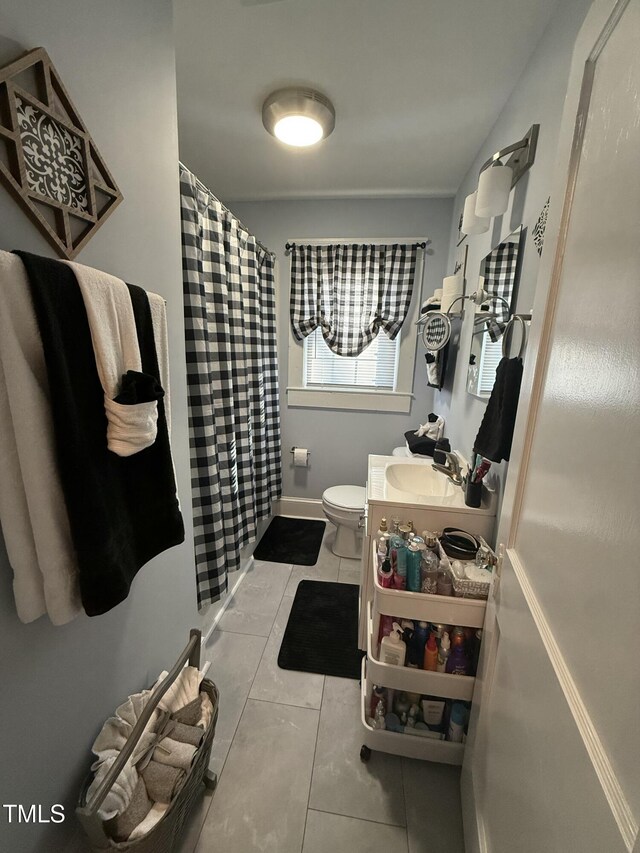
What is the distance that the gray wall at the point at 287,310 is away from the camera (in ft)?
7.63

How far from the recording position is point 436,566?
108 centimetres

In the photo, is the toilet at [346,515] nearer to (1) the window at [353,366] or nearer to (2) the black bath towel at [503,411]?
(1) the window at [353,366]

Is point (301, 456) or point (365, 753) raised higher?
point (301, 456)

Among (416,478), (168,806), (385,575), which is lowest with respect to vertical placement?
(168,806)

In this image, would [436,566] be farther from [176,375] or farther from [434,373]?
[434,373]

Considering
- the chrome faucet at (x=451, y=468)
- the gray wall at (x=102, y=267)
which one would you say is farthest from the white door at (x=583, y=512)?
the gray wall at (x=102, y=267)

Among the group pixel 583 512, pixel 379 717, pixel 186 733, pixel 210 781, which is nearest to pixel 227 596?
pixel 210 781

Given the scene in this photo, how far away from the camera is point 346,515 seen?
2139 mm

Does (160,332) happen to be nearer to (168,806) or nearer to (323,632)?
(168,806)

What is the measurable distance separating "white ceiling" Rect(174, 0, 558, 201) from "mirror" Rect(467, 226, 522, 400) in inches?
17.2

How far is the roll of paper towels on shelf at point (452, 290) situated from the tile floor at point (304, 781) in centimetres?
197

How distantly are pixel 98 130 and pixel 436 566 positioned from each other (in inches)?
58.7

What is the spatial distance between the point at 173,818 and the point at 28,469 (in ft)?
3.10

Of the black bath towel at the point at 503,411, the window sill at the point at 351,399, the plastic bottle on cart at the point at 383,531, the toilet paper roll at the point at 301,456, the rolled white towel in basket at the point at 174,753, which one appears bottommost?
the rolled white towel in basket at the point at 174,753
